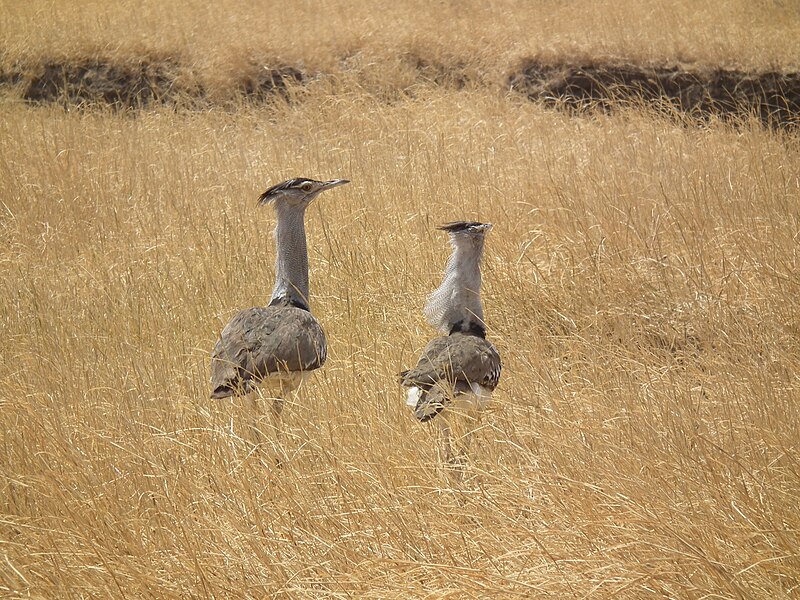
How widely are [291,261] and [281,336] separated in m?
0.58

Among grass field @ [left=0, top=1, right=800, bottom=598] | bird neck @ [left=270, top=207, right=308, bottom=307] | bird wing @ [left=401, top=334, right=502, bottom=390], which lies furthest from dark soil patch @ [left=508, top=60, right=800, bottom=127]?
bird wing @ [left=401, top=334, right=502, bottom=390]

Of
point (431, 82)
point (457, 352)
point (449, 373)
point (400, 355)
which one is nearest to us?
point (449, 373)

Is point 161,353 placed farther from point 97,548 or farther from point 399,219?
point 399,219

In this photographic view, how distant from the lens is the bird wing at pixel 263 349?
3.27 metres

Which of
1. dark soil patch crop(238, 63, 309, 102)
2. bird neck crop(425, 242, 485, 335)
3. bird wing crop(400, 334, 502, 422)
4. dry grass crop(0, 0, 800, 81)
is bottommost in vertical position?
bird wing crop(400, 334, 502, 422)

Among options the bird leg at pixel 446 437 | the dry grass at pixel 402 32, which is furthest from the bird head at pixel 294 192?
the dry grass at pixel 402 32

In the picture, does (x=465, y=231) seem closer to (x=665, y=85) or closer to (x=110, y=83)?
(x=665, y=85)

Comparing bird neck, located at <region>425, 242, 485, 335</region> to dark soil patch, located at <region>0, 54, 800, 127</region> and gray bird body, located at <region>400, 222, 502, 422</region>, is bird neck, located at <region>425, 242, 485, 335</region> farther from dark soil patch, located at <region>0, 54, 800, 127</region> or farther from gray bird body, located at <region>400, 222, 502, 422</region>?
dark soil patch, located at <region>0, 54, 800, 127</region>

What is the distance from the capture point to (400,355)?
157 inches

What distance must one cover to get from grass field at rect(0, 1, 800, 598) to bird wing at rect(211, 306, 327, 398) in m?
0.19

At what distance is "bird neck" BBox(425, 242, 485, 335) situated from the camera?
3637 mm

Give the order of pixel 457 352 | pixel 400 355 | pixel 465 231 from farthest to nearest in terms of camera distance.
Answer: pixel 400 355, pixel 465 231, pixel 457 352

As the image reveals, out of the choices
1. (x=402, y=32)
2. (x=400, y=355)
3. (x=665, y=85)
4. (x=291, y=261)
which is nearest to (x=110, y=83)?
(x=402, y=32)

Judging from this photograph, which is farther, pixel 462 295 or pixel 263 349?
pixel 462 295
